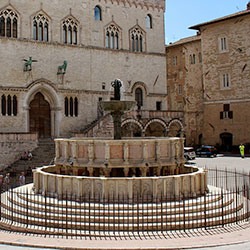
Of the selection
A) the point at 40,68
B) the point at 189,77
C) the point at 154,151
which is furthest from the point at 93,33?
the point at 154,151

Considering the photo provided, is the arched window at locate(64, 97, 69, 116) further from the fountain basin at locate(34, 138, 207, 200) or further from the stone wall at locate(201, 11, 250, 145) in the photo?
the fountain basin at locate(34, 138, 207, 200)

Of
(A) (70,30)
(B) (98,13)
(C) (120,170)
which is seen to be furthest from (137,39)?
(C) (120,170)

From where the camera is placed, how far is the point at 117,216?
34.8 ft

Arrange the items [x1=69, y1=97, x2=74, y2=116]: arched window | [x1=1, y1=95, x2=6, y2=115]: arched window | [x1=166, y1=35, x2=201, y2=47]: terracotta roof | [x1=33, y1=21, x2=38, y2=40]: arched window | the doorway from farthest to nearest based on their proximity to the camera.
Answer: [x1=166, y1=35, x2=201, y2=47]: terracotta roof, the doorway, [x1=69, y1=97, x2=74, y2=116]: arched window, [x1=33, y1=21, x2=38, y2=40]: arched window, [x1=1, y1=95, x2=6, y2=115]: arched window

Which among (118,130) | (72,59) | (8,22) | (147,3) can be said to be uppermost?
(147,3)

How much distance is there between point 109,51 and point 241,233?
26698 mm

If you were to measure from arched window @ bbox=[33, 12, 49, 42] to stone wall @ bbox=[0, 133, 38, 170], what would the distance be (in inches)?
365

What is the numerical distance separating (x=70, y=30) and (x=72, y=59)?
2.60m

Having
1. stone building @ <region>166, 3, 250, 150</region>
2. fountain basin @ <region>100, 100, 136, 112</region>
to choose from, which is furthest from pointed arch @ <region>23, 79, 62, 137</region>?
stone building @ <region>166, 3, 250, 150</region>

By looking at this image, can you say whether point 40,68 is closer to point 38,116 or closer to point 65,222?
point 38,116

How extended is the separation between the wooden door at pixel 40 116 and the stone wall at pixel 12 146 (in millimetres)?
5060

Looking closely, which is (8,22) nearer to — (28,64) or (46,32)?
(46,32)

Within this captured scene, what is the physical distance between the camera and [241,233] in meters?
10.1

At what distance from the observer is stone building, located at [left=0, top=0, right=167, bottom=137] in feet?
96.7
